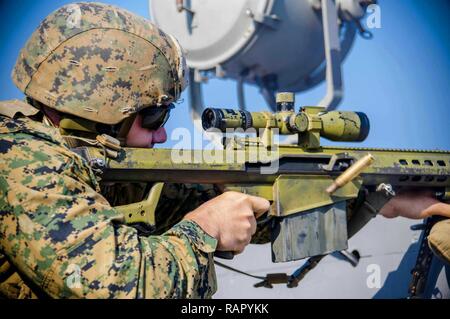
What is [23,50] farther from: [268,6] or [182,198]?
[268,6]

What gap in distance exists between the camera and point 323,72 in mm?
8188

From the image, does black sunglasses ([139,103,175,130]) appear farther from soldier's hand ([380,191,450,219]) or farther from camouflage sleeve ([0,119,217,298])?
soldier's hand ([380,191,450,219])

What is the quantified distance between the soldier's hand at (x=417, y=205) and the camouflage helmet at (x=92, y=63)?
1709mm

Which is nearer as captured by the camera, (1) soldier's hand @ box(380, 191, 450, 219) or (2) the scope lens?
(2) the scope lens

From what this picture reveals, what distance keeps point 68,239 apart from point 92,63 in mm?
752

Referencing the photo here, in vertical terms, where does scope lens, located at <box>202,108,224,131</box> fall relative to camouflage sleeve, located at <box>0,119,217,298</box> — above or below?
above

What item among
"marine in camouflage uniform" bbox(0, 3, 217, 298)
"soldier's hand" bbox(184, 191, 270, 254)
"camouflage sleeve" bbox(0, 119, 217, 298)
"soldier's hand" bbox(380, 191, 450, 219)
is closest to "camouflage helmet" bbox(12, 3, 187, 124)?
"marine in camouflage uniform" bbox(0, 3, 217, 298)

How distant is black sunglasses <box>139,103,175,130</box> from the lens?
102 inches

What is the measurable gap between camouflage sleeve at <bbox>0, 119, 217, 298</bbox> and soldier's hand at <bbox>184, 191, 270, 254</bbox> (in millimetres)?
241

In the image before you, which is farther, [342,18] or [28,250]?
[342,18]

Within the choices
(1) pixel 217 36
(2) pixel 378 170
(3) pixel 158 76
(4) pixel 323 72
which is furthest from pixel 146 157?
(4) pixel 323 72

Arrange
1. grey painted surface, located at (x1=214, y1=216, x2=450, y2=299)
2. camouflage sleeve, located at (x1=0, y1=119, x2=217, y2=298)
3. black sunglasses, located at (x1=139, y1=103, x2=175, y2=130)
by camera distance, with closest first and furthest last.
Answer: camouflage sleeve, located at (x1=0, y1=119, x2=217, y2=298), black sunglasses, located at (x1=139, y1=103, x2=175, y2=130), grey painted surface, located at (x1=214, y1=216, x2=450, y2=299)

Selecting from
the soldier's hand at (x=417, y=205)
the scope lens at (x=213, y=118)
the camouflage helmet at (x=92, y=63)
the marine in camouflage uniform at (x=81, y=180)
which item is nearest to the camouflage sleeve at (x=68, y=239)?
the marine in camouflage uniform at (x=81, y=180)

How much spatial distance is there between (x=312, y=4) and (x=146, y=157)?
546cm
